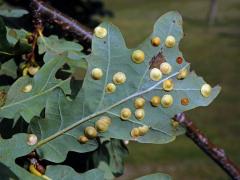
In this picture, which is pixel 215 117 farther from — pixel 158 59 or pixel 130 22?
pixel 130 22

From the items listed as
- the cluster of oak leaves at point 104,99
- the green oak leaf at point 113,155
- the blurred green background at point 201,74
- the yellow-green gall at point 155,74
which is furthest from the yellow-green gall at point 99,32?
the blurred green background at point 201,74

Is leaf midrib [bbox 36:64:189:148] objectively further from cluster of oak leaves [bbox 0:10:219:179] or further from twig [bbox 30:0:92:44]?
twig [bbox 30:0:92:44]

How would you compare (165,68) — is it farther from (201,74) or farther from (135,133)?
(201,74)

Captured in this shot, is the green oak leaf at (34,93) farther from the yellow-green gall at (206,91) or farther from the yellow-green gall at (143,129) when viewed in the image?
the yellow-green gall at (206,91)

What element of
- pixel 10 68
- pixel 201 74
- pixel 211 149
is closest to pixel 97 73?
pixel 10 68

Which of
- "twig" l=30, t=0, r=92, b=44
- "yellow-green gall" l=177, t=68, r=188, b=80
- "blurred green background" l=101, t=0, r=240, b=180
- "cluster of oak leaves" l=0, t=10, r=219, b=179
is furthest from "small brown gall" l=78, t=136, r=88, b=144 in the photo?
"blurred green background" l=101, t=0, r=240, b=180

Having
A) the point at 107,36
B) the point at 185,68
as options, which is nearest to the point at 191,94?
the point at 185,68
